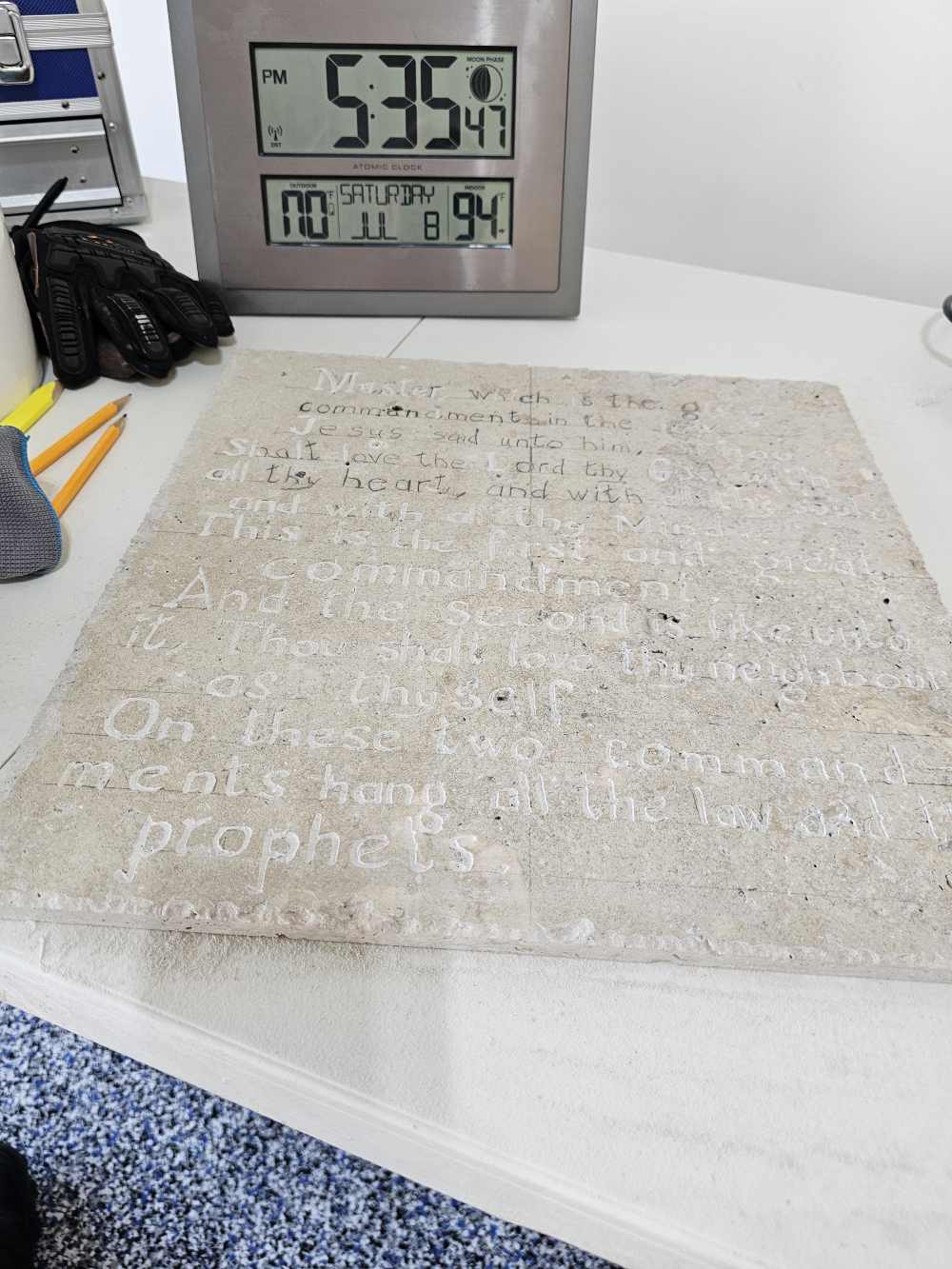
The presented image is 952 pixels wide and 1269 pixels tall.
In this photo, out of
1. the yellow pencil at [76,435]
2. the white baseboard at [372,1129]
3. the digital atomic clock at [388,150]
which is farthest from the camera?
the digital atomic clock at [388,150]

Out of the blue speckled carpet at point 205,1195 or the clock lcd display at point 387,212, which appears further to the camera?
the clock lcd display at point 387,212

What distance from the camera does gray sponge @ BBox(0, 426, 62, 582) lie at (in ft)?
1.94

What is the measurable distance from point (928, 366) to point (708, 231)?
410 mm

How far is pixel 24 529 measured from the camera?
1.96 feet

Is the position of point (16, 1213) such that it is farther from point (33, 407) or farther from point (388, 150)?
point (388, 150)

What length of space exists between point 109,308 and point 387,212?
0.27m

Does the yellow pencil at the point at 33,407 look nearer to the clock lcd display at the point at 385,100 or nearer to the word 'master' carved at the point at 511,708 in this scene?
the word 'master' carved at the point at 511,708

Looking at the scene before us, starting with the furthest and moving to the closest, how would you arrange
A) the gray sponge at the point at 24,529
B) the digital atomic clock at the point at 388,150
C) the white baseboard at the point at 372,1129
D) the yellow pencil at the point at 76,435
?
the digital atomic clock at the point at 388,150, the yellow pencil at the point at 76,435, the gray sponge at the point at 24,529, the white baseboard at the point at 372,1129

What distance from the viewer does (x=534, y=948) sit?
0.41 meters

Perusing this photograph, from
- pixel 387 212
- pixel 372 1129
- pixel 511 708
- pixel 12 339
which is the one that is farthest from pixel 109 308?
pixel 372 1129

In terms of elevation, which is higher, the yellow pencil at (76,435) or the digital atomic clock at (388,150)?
the digital atomic clock at (388,150)

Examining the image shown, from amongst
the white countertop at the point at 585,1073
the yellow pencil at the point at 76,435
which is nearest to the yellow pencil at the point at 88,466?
the yellow pencil at the point at 76,435

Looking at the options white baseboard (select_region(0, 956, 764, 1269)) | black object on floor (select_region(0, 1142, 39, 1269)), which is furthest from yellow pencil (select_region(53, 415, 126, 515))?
black object on floor (select_region(0, 1142, 39, 1269))

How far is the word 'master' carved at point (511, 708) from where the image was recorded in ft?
1.39
